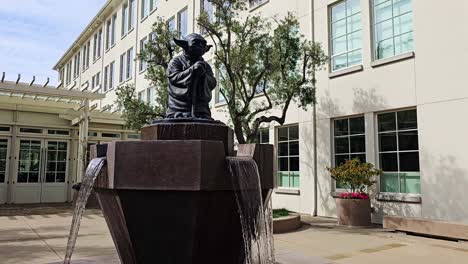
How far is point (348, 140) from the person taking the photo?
43.7ft

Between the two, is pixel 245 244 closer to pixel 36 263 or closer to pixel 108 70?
pixel 36 263

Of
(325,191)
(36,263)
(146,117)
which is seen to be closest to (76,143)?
(146,117)

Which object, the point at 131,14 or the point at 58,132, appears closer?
the point at 58,132

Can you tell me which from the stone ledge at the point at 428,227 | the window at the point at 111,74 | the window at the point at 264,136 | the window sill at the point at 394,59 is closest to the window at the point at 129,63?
the window at the point at 111,74

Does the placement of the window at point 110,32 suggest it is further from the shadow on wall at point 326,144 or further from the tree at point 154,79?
the shadow on wall at point 326,144

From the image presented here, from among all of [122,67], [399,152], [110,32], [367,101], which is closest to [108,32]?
[110,32]

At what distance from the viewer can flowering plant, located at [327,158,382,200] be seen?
441 inches

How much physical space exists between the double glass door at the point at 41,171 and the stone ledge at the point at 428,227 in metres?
14.0

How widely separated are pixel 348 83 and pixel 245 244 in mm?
9548

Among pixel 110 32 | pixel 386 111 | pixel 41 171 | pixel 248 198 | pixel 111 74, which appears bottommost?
pixel 248 198

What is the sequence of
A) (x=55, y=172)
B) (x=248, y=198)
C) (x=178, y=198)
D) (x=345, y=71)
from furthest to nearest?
(x=55, y=172) → (x=345, y=71) → (x=248, y=198) → (x=178, y=198)

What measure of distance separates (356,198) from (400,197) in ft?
3.96

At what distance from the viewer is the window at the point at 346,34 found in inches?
523

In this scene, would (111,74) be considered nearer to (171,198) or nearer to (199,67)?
(199,67)
